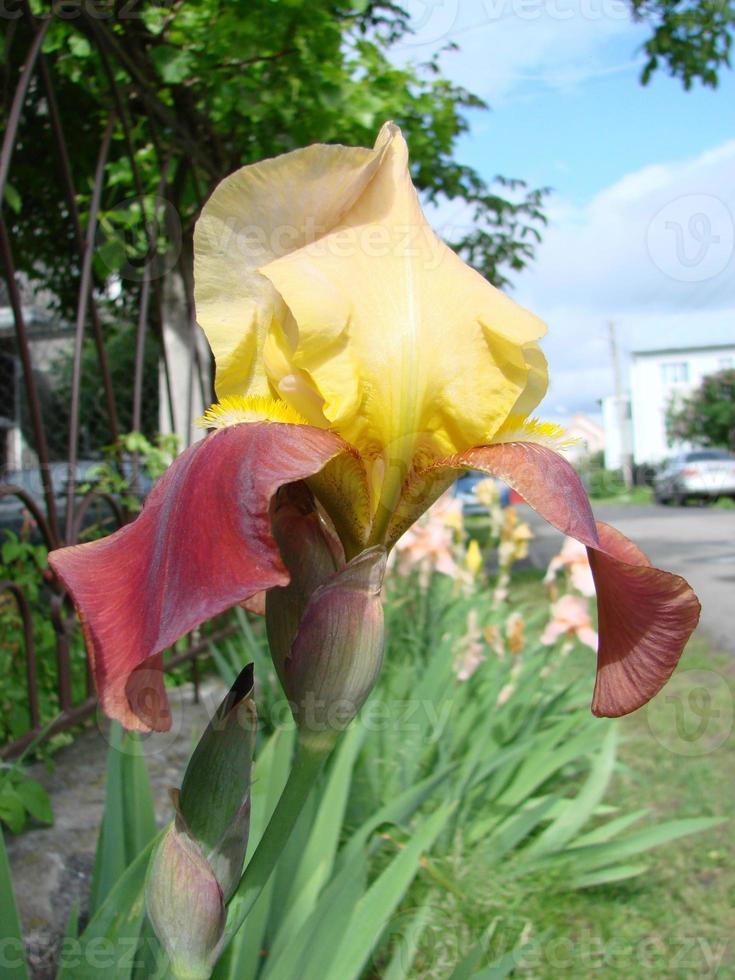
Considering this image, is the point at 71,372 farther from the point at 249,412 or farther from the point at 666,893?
the point at 666,893

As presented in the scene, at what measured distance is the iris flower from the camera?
670 millimetres

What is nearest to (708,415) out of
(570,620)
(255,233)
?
(570,620)

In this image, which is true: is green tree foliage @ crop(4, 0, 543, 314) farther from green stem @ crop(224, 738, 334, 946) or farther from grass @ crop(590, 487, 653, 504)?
grass @ crop(590, 487, 653, 504)

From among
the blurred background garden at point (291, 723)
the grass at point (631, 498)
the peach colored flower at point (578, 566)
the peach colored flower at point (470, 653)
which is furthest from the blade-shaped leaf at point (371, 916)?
the grass at point (631, 498)

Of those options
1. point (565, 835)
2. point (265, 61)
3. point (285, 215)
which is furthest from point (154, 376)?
point (285, 215)

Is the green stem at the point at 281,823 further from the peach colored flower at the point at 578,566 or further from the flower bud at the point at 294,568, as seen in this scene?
the peach colored flower at the point at 578,566

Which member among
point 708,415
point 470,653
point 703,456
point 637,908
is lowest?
point 703,456

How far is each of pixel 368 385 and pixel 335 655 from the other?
23cm

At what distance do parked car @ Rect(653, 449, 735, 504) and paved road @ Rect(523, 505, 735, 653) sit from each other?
1.51 metres

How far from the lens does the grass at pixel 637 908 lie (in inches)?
71.0

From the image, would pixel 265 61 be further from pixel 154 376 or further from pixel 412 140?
pixel 154 376

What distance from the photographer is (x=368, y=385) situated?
72 cm

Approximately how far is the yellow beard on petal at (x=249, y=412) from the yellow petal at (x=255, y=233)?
0.10 feet

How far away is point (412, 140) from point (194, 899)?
445cm
